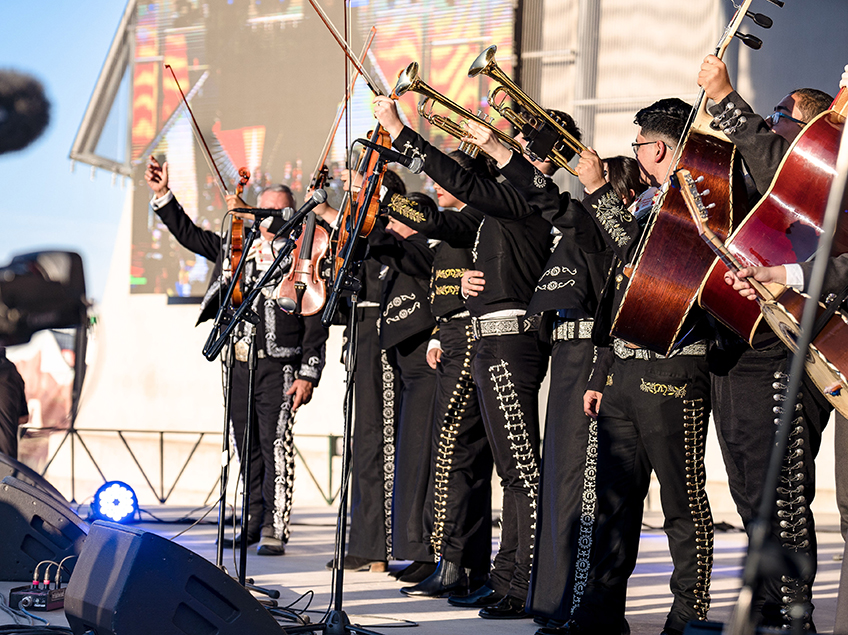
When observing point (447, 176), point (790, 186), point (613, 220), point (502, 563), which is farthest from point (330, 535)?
point (790, 186)

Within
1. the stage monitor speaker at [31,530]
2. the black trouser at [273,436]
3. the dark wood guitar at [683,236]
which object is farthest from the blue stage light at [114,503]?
the dark wood guitar at [683,236]

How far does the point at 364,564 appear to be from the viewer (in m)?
4.16

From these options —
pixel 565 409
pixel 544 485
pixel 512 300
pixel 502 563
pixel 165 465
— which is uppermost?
pixel 512 300

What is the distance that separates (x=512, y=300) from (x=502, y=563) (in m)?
0.92

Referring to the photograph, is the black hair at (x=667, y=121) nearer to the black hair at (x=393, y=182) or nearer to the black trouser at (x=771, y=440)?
the black trouser at (x=771, y=440)

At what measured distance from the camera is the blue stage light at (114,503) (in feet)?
14.8

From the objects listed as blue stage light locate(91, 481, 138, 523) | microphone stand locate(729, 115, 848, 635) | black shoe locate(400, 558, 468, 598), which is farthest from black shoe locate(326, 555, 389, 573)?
microphone stand locate(729, 115, 848, 635)

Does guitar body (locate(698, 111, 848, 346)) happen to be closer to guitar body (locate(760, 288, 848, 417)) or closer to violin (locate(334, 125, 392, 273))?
guitar body (locate(760, 288, 848, 417))

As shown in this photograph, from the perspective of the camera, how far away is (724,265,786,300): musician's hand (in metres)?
2.05

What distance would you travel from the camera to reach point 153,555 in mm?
2104

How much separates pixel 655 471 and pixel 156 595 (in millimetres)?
1272

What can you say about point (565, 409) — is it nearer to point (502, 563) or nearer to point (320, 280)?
point (502, 563)

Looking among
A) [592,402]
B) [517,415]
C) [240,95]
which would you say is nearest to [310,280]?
[517,415]

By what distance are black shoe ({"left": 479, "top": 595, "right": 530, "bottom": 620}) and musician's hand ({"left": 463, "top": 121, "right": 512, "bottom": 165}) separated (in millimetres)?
1429
